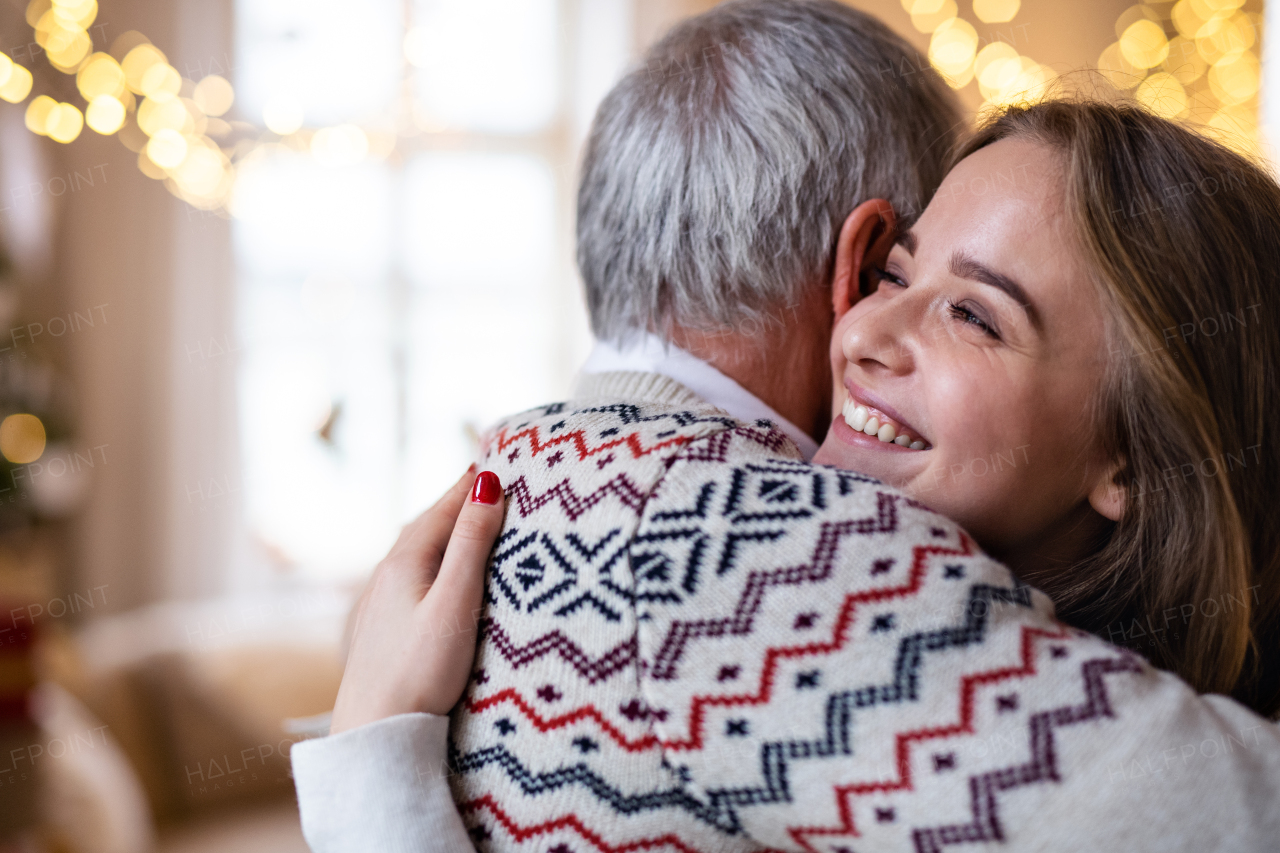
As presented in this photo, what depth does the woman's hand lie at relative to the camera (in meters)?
0.76

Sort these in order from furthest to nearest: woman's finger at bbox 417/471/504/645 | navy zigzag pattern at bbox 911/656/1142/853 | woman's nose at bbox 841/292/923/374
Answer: woman's nose at bbox 841/292/923/374, woman's finger at bbox 417/471/504/645, navy zigzag pattern at bbox 911/656/1142/853

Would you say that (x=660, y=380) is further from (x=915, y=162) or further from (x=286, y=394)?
(x=286, y=394)

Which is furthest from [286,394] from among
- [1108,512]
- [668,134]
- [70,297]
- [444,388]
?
[1108,512]

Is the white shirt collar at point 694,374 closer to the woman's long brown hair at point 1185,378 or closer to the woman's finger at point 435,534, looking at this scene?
the woman's finger at point 435,534

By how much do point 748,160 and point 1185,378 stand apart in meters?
0.46

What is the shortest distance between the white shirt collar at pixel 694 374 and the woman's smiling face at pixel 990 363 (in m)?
0.11

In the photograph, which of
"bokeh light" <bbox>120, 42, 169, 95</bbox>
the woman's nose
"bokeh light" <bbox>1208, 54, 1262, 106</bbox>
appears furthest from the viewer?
"bokeh light" <bbox>120, 42, 169, 95</bbox>

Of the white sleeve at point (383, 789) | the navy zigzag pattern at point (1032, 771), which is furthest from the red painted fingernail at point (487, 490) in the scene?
the navy zigzag pattern at point (1032, 771)

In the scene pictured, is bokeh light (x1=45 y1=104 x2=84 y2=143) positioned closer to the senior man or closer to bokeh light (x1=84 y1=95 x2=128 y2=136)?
bokeh light (x1=84 y1=95 x2=128 y2=136)

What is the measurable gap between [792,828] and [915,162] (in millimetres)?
730

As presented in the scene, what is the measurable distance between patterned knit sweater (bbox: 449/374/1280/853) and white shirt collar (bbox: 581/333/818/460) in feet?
0.78

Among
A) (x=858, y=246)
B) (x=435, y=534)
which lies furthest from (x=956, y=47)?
(x=435, y=534)

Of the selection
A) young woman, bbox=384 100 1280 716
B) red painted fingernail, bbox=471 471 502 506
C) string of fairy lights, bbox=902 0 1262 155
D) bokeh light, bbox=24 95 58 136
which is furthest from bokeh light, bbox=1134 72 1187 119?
bokeh light, bbox=24 95 58 136

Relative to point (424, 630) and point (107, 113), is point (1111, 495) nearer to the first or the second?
point (424, 630)
